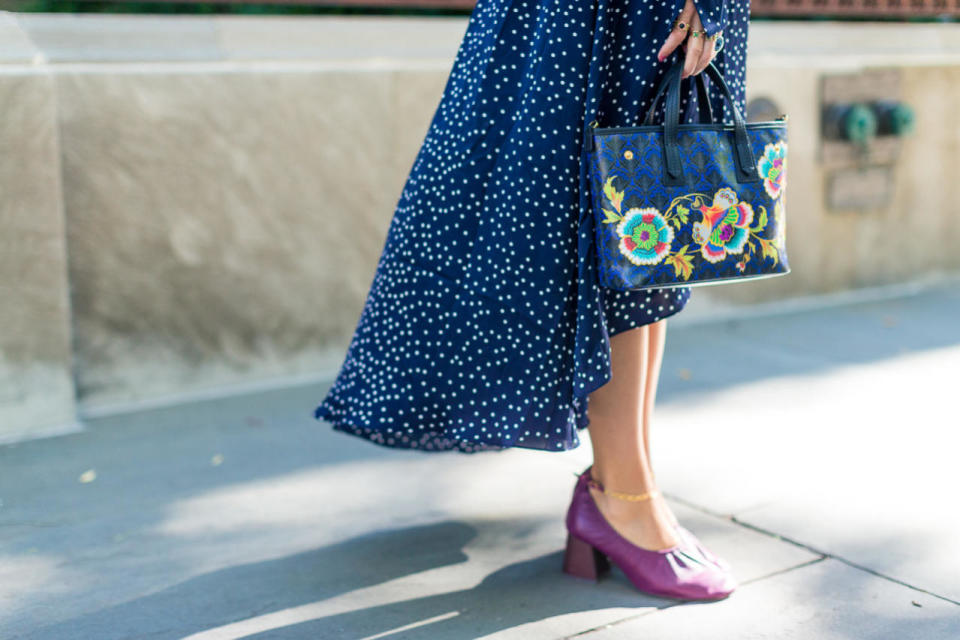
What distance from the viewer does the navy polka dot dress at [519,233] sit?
6.81ft

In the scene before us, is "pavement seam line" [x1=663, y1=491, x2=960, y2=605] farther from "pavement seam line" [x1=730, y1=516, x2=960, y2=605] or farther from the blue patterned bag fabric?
the blue patterned bag fabric

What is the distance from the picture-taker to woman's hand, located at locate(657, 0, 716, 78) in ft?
6.62

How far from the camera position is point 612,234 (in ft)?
6.51

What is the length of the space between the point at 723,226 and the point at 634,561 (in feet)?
2.36

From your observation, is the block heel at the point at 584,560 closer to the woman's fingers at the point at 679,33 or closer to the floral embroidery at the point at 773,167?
the floral embroidery at the point at 773,167

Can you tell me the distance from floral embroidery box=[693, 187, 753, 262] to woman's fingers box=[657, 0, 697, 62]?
280 millimetres

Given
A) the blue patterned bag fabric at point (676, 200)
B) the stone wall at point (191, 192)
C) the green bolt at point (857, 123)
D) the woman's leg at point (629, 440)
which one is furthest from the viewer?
the green bolt at point (857, 123)

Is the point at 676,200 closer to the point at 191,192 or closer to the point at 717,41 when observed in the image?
the point at 717,41

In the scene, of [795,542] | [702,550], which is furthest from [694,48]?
[795,542]

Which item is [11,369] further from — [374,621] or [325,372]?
[374,621]

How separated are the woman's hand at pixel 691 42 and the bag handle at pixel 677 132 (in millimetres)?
25

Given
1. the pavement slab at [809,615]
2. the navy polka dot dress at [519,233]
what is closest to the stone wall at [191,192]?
the navy polka dot dress at [519,233]

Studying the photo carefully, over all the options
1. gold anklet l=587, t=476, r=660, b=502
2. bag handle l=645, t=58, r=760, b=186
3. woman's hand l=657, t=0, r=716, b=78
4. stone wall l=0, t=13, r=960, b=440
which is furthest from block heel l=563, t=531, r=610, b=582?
stone wall l=0, t=13, r=960, b=440

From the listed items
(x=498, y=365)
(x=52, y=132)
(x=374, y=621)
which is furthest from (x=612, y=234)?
(x=52, y=132)
